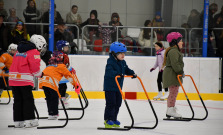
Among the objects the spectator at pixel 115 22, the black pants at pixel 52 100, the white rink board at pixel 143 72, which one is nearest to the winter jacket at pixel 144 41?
the white rink board at pixel 143 72

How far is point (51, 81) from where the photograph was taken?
24.0ft

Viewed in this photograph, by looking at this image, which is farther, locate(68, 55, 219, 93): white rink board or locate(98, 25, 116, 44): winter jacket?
locate(98, 25, 116, 44): winter jacket

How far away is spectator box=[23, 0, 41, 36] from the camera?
40.4 feet

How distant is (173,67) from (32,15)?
5.84 m

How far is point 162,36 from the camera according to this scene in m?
12.6

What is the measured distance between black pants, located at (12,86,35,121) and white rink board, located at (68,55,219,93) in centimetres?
549

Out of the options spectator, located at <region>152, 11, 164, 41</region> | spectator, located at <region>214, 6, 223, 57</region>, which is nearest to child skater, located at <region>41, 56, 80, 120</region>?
spectator, located at <region>152, 11, 164, 41</region>

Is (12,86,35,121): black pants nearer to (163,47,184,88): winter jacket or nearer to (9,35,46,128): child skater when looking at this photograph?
(9,35,46,128): child skater

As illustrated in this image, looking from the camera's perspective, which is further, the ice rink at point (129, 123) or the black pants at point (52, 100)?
the black pants at point (52, 100)

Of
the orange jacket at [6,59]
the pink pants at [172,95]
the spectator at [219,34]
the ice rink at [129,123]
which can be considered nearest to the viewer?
the ice rink at [129,123]

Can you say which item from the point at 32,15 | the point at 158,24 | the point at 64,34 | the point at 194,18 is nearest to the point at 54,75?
the point at 64,34

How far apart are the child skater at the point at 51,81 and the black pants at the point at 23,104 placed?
29.9 inches

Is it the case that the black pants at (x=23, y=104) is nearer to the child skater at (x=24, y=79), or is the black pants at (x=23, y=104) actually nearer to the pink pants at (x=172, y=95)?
the child skater at (x=24, y=79)

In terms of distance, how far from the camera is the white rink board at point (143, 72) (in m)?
12.1
